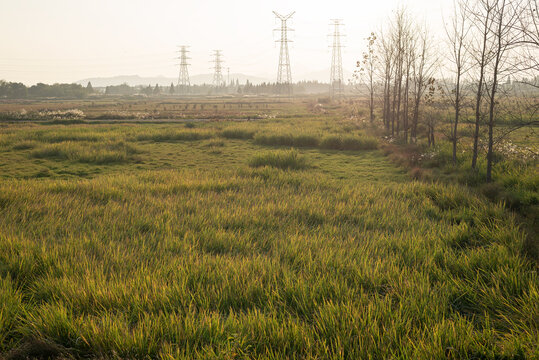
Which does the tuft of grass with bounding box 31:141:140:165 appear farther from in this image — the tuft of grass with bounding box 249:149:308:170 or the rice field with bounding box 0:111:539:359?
the tuft of grass with bounding box 249:149:308:170

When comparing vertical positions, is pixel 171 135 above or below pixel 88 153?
above

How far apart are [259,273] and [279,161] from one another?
921cm

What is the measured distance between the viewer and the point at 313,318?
3.58m

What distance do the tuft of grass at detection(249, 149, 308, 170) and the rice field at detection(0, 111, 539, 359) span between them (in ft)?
11.3

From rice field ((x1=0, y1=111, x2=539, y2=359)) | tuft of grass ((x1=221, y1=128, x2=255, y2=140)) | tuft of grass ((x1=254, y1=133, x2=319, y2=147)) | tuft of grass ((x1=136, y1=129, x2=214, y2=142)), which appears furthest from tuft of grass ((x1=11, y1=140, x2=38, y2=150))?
tuft of grass ((x1=254, y1=133, x2=319, y2=147))

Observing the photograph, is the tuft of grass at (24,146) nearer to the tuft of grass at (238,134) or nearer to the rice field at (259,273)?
the rice field at (259,273)

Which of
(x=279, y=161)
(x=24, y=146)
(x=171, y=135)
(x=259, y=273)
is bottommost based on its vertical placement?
(x=259, y=273)

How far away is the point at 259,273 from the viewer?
452 cm

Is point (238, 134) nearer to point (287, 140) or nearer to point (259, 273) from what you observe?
point (287, 140)

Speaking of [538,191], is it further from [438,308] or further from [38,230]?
[38,230]

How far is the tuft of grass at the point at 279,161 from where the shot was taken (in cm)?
1348

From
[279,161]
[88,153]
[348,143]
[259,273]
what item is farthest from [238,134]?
[259,273]

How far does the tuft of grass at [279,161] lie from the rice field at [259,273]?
344cm

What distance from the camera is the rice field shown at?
3.16 metres
